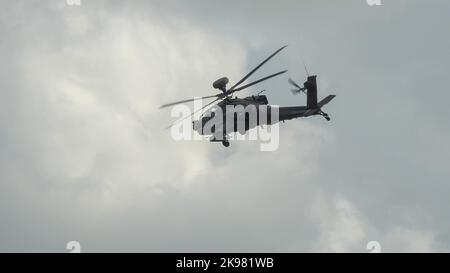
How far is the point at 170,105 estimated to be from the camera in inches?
3607

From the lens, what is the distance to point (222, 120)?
97312mm
